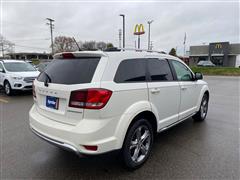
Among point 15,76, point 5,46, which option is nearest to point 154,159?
point 15,76

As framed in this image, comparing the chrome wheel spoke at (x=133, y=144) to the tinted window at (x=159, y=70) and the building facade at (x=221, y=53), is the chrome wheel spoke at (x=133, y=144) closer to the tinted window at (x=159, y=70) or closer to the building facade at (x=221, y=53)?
the tinted window at (x=159, y=70)

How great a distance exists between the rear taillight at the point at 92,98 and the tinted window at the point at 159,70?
106 centimetres

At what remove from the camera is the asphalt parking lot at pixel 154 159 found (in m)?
2.62

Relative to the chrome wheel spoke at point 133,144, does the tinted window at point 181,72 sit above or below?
above

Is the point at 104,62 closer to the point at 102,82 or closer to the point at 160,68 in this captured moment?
the point at 102,82

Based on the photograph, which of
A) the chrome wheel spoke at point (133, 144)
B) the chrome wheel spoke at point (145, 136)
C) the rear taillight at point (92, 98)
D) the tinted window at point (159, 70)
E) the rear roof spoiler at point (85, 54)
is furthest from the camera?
the tinted window at point (159, 70)

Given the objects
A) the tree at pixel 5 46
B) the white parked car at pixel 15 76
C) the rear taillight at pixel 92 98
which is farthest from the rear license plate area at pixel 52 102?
the tree at pixel 5 46

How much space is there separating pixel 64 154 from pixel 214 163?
8.03ft

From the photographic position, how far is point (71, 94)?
2316 millimetres

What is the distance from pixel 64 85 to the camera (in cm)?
244

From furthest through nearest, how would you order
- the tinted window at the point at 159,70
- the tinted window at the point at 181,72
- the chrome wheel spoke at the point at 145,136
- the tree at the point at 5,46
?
the tree at the point at 5,46 → the tinted window at the point at 181,72 → the tinted window at the point at 159,70 → the chrome wheel spoke at the point at 145,136

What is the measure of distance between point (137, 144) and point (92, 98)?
3.60 feet

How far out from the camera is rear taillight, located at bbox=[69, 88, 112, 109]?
7.30 ft

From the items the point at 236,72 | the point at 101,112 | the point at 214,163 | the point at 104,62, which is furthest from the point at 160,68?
the point at 236,72
